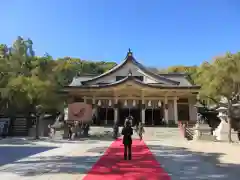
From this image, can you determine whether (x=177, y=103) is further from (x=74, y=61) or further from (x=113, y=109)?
(x=74, y=61)

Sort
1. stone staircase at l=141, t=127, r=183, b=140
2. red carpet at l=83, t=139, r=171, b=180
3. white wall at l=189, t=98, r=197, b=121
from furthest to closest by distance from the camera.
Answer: white wall at l=189, t=98, r=197, b=121 < stone staircase at l=141, t=127, r=183, b=140 < red carpet at l=83, t=139, r=171, b=180

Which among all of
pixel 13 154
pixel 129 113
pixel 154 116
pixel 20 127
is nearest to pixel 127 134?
pixel 13 154

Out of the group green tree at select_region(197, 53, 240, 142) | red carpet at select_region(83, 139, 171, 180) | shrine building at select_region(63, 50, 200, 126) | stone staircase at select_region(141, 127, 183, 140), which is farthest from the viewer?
shrine building at select_region(63, 50, 200, 126)

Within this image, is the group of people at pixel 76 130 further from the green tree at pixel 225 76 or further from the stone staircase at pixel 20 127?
the green tree at pixel 225 76

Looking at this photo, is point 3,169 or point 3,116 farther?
point 3,116

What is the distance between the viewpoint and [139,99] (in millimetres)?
30328

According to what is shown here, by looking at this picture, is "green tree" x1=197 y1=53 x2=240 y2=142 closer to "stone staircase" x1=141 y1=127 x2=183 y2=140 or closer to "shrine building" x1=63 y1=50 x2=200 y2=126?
"stone staircase" x1=141 y1=127 x2=183 y2=140

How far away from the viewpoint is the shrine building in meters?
29.0

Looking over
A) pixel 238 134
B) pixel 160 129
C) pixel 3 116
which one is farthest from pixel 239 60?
pixel 3 116

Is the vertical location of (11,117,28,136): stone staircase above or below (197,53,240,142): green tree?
below

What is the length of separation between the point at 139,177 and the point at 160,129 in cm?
1867

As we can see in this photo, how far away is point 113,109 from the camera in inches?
1222

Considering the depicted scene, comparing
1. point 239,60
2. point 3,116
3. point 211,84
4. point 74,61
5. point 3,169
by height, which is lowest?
point 3,169

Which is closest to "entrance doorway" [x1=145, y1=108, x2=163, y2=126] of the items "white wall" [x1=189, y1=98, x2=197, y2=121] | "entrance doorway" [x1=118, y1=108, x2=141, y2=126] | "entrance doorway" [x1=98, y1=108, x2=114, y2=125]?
"entrance doorway" [x1=118, y1=108, x2=141, y2=126]
